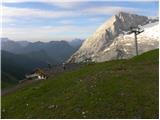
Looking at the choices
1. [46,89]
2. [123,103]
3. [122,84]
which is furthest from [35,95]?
[123,103]

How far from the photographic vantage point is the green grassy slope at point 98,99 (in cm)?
2955

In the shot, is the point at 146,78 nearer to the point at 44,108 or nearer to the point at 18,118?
the point at 44,108

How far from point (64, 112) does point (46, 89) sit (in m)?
11.4

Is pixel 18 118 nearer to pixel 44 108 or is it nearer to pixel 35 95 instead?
pixel 44 108

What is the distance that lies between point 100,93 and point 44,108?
194 inches

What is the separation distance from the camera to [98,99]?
32.5 meters

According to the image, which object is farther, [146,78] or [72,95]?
[146,78]

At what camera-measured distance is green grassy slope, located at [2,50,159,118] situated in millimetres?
29547

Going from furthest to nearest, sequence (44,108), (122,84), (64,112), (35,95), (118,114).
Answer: (35,95)
(122,84)
(44,108)
(64,112)
(118,114)

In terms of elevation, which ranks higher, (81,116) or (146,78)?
(146,78)

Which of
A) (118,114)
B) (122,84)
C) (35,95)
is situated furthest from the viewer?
(35,95)

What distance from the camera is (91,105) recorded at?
3119 centimetres

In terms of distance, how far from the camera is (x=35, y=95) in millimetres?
39969

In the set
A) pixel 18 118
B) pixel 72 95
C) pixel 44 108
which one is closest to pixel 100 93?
pixel 72 95
